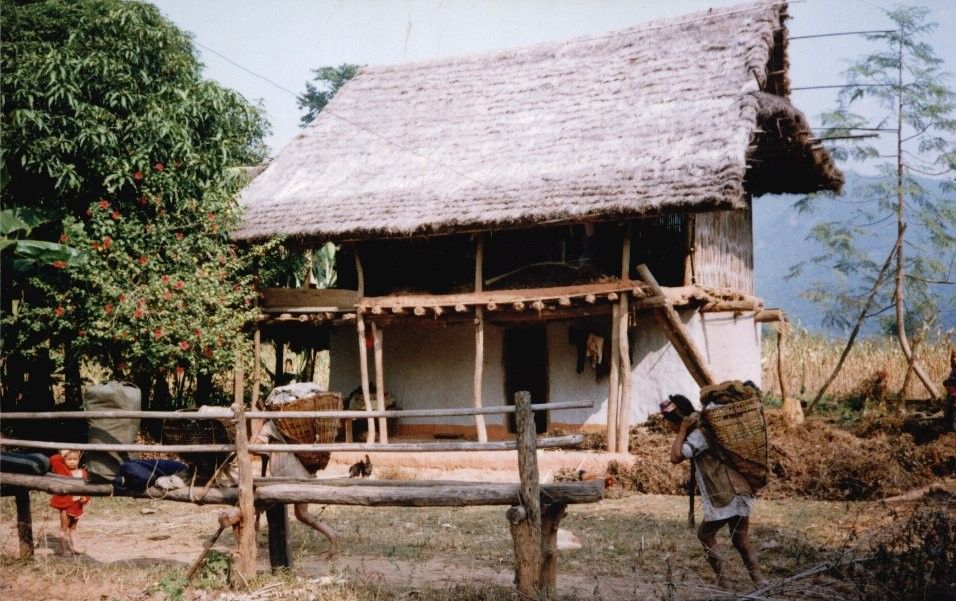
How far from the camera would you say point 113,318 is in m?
10.6

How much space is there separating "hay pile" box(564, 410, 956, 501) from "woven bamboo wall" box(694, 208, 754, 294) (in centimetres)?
268

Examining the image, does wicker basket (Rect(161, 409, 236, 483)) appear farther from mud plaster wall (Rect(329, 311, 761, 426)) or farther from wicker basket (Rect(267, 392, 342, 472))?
mud plaster wall (Rect(329, 311, 761, 426))

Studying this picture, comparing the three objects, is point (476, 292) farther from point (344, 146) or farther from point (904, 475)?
point (904, 475)

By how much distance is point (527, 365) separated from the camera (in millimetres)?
13664

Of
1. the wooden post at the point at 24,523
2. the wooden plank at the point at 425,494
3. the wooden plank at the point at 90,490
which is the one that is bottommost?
the wooden post at the point at 24,523

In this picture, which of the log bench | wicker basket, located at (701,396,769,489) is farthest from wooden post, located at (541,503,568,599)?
wicker basket, located at (701,396,769,489)

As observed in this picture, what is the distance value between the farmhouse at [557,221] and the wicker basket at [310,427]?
442cm

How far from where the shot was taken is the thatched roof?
10.8 meters

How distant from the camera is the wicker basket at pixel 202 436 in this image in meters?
5.86

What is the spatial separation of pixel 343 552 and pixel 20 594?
7.87 feet

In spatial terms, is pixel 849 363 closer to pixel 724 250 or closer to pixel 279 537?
pixel 724 250

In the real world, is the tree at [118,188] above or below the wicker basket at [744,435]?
above

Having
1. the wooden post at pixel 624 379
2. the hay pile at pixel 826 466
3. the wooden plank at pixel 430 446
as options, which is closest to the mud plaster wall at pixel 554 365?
the hay pile at pixel 826 466

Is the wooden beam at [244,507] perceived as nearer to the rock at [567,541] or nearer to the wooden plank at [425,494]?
the wooden plank at [425,494]
